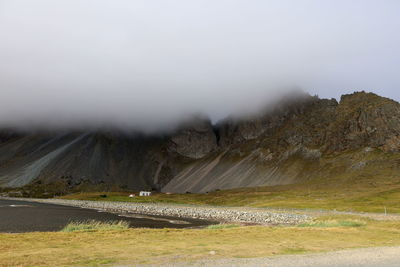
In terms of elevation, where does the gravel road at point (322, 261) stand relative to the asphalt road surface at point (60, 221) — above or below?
above

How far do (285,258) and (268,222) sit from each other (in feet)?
170

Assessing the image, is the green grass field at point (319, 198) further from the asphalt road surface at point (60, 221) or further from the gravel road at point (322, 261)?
the gravel road at point (322, 261)

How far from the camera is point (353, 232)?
3909 centimetres

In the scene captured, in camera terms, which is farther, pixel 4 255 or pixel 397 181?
pixel 397 181

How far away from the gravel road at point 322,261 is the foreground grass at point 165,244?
6.37 feet

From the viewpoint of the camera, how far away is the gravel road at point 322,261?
2086 centimetres

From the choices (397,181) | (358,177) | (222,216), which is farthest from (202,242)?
(358,177)

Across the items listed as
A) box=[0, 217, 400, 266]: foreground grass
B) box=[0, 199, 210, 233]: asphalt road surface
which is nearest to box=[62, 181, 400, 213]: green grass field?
box=[0, 199, 210, 233]: asphalt road surface

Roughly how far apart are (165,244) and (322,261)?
12.8 metres

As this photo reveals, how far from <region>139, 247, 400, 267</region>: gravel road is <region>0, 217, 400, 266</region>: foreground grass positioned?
1942 millimetres

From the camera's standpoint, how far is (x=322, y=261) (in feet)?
72.1

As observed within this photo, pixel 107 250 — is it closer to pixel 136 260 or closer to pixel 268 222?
pixel 136 260

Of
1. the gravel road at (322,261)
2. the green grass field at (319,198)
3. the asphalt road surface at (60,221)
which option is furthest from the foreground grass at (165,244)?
the green grass field at (319,198)

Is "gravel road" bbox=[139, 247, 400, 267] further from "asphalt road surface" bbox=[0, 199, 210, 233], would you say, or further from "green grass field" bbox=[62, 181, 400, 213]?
"green grass field" bbox=[62, 181, 400, 213]
